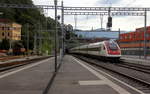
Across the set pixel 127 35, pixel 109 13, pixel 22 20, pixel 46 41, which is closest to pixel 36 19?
pixel 22 20

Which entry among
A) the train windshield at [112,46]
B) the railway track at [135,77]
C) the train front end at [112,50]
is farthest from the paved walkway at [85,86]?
the train windshield at [112,46]

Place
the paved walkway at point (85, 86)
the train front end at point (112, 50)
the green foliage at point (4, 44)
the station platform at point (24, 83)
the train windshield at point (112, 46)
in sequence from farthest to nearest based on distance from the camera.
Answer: the green foliage at point (4, 44)
the train windshield at point (112, 46)
the train front end at point (112, 50)
the station platform at point (24, 83)
the paved walkway at point (85, 86)

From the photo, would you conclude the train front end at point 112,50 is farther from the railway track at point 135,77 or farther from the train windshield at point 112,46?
the railway track at point 135,77

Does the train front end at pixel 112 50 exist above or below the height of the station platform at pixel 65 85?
above

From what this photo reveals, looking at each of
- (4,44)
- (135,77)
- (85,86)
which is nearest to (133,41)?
(4,44)

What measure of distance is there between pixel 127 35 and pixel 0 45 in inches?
1633

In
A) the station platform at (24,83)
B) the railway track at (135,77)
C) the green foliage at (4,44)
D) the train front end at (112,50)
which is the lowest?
the railway track at (135,77)

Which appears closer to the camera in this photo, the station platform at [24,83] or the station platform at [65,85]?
the station platform at [65,85]

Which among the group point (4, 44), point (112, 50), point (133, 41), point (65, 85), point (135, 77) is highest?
point (133, 41)

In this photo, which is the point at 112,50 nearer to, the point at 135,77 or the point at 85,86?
the point at 135,77

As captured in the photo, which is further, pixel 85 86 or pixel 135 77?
pixel 135 77

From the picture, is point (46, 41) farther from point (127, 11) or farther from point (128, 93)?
point (128, 93)

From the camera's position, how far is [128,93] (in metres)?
12.5

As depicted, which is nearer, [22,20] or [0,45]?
[0,45]
